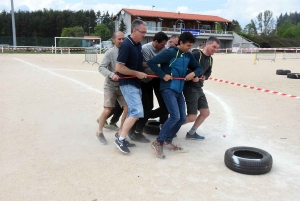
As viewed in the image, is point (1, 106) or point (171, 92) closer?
point (171, 92)

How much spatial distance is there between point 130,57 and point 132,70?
199 mm

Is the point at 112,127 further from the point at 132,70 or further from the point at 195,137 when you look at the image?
the point at 132,70

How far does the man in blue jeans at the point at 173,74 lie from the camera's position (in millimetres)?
4320

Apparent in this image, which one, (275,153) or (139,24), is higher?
(139,24)

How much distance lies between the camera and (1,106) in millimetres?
7566

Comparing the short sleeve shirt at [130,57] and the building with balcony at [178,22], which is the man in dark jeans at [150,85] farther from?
the building with balcony at [178,22]

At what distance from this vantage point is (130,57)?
14.3 ft

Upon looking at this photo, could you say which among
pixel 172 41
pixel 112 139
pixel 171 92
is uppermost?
pixel 172 41

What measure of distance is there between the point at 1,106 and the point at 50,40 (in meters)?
50.9

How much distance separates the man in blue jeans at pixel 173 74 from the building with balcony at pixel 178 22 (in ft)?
186

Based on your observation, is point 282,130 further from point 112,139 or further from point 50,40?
point 50,40

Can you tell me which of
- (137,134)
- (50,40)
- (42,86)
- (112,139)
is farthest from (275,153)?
(50,40)

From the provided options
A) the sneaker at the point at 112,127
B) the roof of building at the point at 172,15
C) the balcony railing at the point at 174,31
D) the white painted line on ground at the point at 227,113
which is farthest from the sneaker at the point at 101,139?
the roof of building at the point at 172,15

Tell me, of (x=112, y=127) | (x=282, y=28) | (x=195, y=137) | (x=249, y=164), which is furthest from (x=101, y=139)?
(x=282, y=28)
